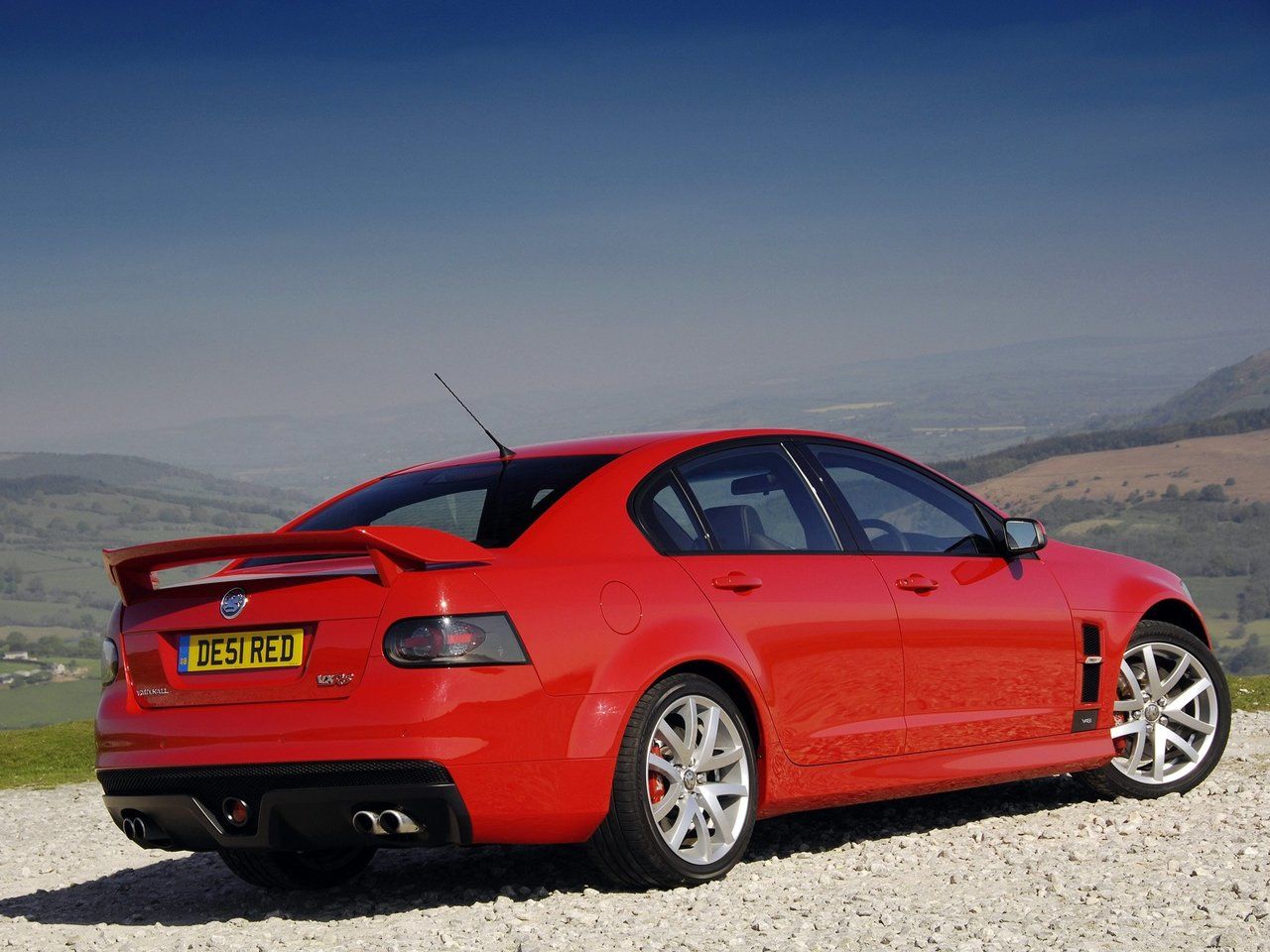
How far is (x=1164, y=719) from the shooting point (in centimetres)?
732

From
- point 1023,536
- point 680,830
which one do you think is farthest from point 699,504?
point 1023,536

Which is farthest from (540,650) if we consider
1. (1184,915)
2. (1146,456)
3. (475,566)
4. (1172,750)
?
(1146,456)

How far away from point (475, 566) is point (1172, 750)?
13.4 feet

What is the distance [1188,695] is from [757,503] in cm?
275

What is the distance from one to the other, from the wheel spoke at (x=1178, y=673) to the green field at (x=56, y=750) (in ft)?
17.4

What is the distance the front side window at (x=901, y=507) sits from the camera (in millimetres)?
6391

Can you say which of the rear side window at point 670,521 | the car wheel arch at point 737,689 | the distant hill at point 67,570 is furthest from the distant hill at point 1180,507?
the rear side window at point 670,521

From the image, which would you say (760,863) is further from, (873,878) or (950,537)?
(950,537)

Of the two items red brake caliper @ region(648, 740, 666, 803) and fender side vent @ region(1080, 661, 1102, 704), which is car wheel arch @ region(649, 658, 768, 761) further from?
fender side vent @ region(1080, 661, 1102, 704)

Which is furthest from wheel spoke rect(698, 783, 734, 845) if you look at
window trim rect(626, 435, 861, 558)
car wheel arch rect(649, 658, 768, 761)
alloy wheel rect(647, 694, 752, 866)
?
window trim rect(626, 435, 861, 558)

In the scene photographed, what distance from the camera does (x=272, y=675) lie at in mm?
4910

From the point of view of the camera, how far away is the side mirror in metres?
6.71

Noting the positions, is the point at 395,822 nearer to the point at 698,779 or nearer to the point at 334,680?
the point at 334,680

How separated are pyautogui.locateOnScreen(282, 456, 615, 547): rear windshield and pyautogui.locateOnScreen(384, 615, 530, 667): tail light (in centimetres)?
39
